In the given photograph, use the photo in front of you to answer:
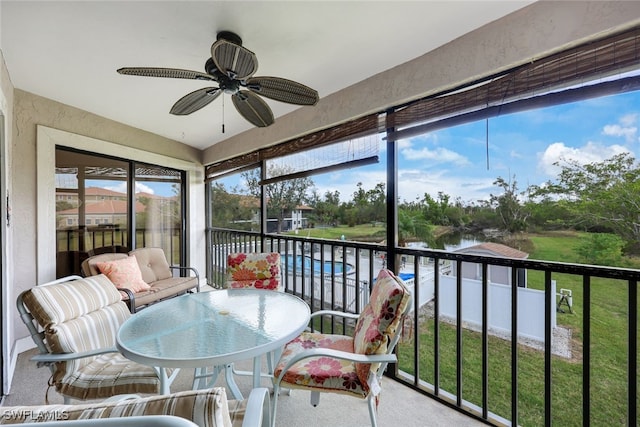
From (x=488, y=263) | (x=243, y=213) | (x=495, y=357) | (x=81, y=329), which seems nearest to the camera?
(x=81, y=329)

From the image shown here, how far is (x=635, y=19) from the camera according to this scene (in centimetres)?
130

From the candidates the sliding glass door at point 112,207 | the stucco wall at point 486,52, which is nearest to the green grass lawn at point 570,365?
the stucco wall at point 486,52

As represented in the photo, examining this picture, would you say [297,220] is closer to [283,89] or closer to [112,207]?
[283,89]

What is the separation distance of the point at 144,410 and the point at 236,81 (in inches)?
69.3

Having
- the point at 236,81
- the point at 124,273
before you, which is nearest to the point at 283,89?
the point at 236,81

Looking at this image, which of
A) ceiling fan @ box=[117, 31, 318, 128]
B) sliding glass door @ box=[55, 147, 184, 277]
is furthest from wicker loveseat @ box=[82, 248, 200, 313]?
ceiling fan @ box=[117, 31, 318, 128]

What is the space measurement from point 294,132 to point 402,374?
2612 mm

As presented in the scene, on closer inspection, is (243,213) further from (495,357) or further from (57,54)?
(495,357)

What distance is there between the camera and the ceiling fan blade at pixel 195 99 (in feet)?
6.29

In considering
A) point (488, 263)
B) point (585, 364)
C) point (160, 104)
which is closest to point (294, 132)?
point (160, 104)

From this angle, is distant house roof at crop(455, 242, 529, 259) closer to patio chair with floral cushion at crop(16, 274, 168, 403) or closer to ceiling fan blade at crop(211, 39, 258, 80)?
ceiling fan blade at crop(211, 39, 258, 80)

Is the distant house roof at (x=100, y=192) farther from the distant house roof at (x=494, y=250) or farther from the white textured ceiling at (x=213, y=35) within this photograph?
the distant house roof at (x=494, y=250)

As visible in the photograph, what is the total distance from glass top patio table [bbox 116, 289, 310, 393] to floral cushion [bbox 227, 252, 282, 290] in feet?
1.88

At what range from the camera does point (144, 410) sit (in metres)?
0.61
